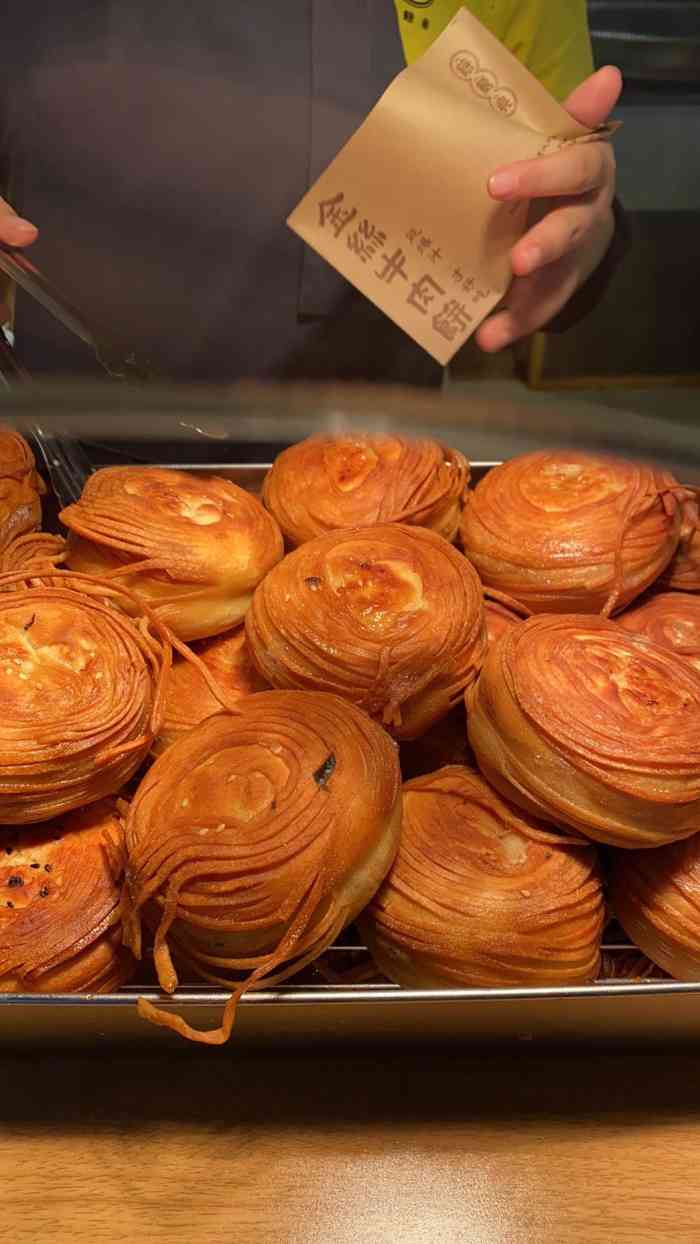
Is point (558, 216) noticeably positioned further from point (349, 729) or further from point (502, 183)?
point (349, 729)

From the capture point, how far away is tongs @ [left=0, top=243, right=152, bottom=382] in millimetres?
1018

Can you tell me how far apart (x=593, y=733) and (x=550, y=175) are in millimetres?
567

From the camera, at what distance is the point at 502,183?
3.26 feet

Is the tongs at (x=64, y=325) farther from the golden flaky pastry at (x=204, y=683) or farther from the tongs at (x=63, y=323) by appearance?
the golden flaky pastry at (x=204, y=683)

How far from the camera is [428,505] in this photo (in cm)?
127

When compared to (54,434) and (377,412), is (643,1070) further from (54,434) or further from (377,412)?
(54,434)

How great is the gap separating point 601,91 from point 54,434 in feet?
2.25

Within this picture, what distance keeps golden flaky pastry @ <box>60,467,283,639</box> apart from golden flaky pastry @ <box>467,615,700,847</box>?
0.32 metres

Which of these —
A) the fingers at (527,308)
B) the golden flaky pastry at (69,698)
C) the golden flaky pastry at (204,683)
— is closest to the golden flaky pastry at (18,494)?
the golden flaky pastry at (69,698)

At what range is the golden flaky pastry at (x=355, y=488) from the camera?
1.25m

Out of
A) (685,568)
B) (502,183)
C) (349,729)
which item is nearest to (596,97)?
(502,183)

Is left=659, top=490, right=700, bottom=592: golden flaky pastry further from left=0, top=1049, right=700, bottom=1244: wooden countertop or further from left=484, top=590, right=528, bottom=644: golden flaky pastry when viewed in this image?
left=0, top=1049, right=700, bottom=1244: wooden countertop

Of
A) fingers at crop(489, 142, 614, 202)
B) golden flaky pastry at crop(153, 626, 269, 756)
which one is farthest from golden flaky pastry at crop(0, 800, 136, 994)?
fingers at crop(489, 142, 614, 202)

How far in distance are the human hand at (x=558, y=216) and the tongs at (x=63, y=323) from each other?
0.40 m
